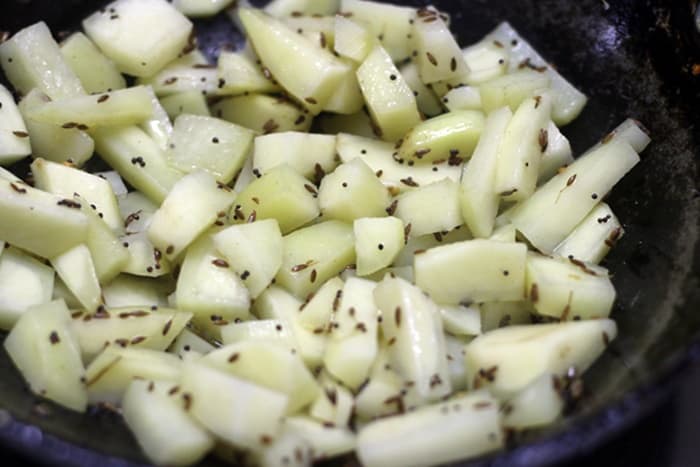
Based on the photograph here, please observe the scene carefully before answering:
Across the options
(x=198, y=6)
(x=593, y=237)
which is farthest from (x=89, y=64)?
(x=593, y=237)

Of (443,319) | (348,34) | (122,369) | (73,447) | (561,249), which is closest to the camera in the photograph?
(73,447)

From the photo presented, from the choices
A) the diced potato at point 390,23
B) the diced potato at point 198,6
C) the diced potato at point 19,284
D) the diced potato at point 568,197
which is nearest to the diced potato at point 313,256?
the diced potato at point 568,197

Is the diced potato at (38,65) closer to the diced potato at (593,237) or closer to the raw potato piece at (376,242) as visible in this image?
the raw potato piece at (376,242)

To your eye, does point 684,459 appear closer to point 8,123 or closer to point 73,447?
point 73,447

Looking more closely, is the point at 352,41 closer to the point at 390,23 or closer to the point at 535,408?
the point at 390,23

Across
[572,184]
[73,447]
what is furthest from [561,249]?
[73,447]

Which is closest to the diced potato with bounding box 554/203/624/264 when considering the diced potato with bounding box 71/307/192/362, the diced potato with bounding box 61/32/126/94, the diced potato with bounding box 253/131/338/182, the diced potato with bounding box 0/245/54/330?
the diced potato with bounding box 253/131/338/182
